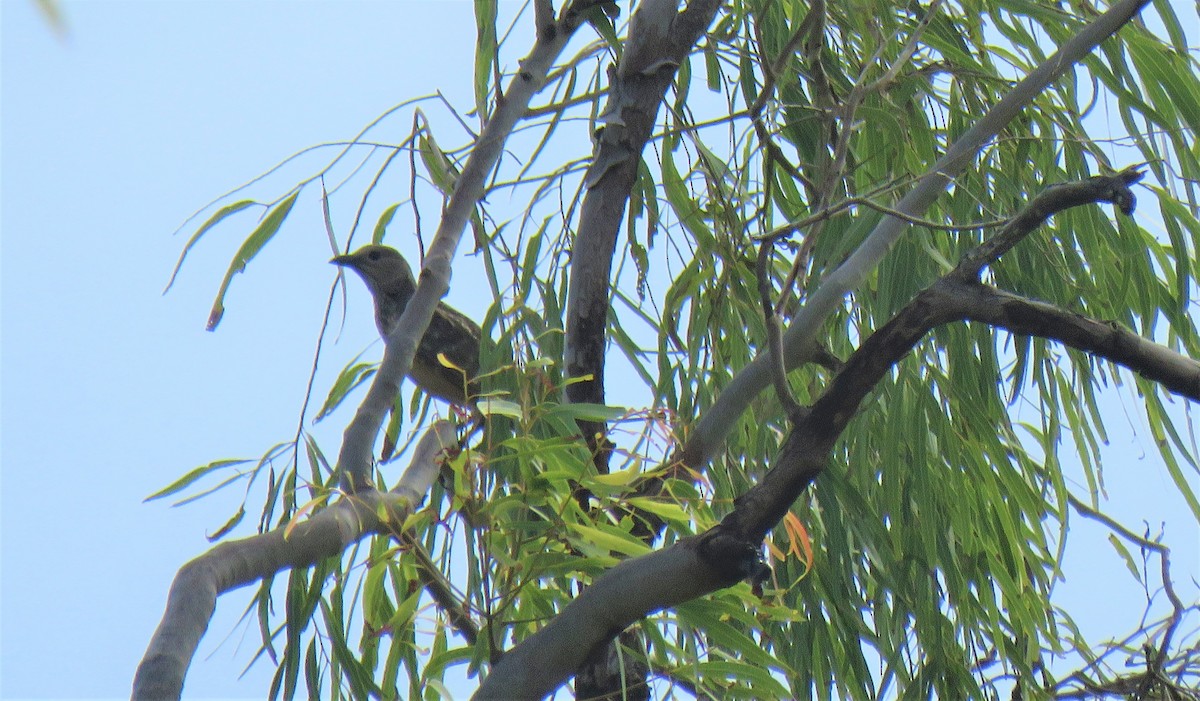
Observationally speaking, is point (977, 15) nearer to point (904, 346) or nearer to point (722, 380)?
point (722, 380)

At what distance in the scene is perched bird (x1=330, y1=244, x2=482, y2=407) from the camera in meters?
3.17

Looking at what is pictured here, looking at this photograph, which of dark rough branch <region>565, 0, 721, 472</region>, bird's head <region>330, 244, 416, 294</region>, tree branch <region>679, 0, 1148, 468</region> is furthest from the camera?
bird's head <region>330, 244, 416, 294</region>

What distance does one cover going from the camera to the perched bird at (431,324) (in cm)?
317

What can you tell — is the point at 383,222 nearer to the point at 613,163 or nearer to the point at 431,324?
the point at 613,163

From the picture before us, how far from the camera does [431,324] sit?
136 inches

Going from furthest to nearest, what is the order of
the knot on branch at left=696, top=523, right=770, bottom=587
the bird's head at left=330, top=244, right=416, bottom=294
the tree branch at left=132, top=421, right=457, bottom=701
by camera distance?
the bird's head at left=330, top=244, right=416, bottom=294
the knot on branch at left=696, top=523, right=770, bottom=587
the tree branch at left=132, top=421, right=457, bottom=701

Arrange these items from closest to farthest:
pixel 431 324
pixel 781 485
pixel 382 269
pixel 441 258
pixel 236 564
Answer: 1. pixel 236 564
2. pixel 781 485
3. pixel 441 258
4. pixel 431 324
5. pixel 382 269

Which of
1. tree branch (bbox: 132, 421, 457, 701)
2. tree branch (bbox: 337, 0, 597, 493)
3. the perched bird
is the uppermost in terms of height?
the perched bird

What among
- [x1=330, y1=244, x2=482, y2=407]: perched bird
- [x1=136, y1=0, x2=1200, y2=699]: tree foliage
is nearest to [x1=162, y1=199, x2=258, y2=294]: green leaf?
[x1=136, y1=0, x2=1200, y2=699]: tree foliage

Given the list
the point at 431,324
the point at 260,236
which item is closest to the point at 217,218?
the point at 260,236

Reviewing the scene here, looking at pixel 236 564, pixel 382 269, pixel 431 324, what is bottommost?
pixel 236 564

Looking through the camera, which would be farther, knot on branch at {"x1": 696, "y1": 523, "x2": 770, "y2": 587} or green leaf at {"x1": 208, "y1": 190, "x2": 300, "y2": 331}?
green leaf at {"x1": 208, "y1": 190, "x2": 300, "y2": 331}

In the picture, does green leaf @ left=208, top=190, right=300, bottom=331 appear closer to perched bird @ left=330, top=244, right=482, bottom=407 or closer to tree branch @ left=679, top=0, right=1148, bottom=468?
tree branch @ left=679, top=0, right=1148, bottom=468

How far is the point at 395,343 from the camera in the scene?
1.35 metres
